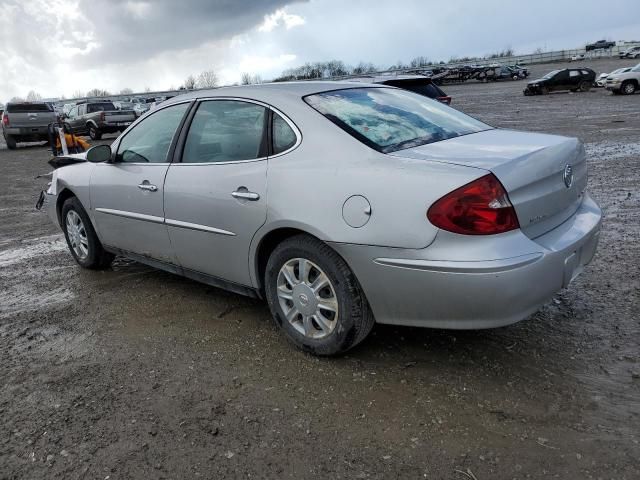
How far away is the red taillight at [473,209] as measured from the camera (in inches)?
105

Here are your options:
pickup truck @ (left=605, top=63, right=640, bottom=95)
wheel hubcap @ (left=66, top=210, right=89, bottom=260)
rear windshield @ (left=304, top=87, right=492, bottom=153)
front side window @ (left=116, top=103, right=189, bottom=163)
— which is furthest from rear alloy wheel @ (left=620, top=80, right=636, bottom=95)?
wheel hubcap @ (left=66, top=210, right=89, bottom=260)

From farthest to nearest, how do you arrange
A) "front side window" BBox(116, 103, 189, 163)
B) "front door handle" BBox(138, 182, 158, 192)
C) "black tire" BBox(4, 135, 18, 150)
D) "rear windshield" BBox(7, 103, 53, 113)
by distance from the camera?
"black tire" BBox(4, 135, 18, 150) → "rear windshield" BBox(7, 103, 53, 113) → "front side window" BBox(116, 103, 189, 163) → "front door handle" BBox(138, 182, 158, 192)

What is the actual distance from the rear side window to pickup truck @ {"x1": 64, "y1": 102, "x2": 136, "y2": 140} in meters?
20.7

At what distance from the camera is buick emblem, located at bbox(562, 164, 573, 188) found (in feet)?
10.3

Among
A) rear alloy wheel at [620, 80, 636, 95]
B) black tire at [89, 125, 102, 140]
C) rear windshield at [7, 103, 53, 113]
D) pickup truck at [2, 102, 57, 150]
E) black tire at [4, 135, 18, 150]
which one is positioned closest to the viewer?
rear windshield at [7, 103, 53, 113]

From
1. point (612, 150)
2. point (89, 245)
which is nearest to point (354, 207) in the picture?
point (89, 245)

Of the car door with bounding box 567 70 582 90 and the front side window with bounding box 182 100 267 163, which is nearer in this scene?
the front side window with bounding box 182 100 267 163

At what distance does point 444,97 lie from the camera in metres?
11.4

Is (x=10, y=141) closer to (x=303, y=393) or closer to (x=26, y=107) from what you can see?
(x=26, y=107)

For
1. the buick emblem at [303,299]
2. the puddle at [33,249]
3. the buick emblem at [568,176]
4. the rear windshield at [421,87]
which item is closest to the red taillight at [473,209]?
the buick emblem at [568,176]

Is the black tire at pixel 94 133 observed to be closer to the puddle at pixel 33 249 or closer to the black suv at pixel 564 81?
the puddle at pixel 33 249

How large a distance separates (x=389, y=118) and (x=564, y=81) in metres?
33.2

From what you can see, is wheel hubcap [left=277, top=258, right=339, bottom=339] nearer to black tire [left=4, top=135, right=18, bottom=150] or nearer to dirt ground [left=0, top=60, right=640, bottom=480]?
dirt ground [left=0, top=60, right=640, bottom=480]

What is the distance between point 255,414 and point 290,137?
160 cm
